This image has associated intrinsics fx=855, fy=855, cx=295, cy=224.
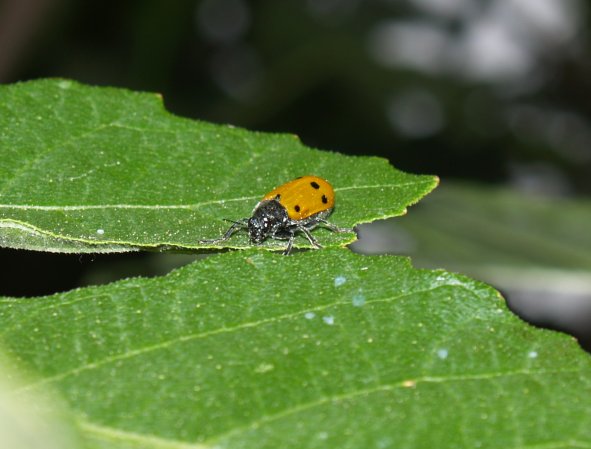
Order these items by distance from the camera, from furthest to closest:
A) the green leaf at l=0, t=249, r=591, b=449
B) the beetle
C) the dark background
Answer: the dark background, the beetle, the green leaf at l=0, t=249, r=591, b=449

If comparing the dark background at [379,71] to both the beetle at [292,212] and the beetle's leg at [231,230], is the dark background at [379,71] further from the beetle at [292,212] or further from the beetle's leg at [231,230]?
the beetle's leg at [231,230]

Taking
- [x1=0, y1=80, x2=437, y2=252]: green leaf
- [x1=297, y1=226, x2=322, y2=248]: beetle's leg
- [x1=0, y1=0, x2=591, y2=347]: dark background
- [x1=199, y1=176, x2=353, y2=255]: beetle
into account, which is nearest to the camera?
[x1=0, y1=80, x2=437, y2=252]: green leaf

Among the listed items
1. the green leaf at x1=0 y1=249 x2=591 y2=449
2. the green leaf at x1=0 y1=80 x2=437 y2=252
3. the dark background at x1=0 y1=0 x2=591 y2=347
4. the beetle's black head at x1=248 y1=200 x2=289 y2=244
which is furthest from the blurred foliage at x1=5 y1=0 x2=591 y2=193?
the green leaf at x1=0 y1=249 x2=591 y2=449

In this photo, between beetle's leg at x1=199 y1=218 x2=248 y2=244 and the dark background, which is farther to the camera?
the dark background

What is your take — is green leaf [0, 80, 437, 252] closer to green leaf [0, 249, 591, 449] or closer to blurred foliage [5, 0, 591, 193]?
green leaf [0, 249, 591, 449]

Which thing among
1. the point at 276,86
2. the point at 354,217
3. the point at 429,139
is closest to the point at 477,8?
the point at 429,139

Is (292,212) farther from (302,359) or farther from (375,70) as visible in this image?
(375,70)

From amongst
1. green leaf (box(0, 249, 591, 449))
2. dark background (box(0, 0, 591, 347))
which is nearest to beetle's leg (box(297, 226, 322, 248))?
green leaf (box(0, 249, 591, 449))

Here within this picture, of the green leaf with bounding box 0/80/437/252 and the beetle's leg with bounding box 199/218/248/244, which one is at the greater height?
the green leaf with bounding box 0/80/437/252

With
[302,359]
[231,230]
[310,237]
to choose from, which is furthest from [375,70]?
[302,359]

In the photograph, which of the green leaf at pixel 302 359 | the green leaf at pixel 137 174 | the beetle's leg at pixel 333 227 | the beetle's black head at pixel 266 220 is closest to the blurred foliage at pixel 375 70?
the beetle's black head at pixel 266 220
